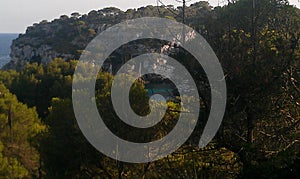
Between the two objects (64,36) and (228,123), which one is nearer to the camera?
(228,123)

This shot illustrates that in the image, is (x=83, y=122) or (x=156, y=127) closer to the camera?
(x=156, y=127)

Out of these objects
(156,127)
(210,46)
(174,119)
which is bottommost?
(156,127)

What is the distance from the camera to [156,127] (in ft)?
33.8

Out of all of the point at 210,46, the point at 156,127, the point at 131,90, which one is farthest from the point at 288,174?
the point at 131,90

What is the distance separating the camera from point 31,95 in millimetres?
21594

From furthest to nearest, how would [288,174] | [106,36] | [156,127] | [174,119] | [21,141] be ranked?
[106,36] < [21,141] < [156,127] < [174,119] < [288,174]

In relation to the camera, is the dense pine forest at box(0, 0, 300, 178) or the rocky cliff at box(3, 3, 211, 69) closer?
the dense pine forest at box(0, 0, 300, 178)

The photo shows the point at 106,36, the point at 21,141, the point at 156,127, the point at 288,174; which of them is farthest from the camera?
the point at 106,36

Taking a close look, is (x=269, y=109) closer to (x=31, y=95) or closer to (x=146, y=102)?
(x=146, y=102)

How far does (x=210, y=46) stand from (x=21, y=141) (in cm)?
997

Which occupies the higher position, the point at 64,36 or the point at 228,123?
the point at 64,36

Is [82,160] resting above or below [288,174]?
below

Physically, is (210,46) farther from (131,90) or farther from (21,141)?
A: (21,141)

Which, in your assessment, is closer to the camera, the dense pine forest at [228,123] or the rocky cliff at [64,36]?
the dense pine forest at [228,123]
